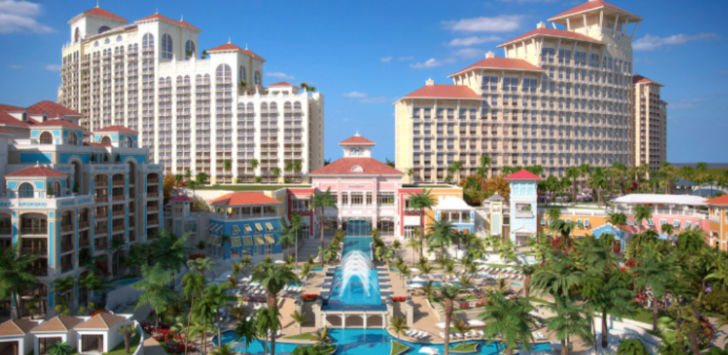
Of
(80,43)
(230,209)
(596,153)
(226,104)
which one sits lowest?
(230,209)

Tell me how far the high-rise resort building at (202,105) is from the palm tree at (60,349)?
7135 cm

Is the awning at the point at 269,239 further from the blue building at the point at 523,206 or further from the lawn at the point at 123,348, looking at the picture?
the blue building at the point at 523,206

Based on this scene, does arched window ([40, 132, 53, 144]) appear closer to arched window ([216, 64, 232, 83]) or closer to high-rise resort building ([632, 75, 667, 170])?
arched window ([216, 64, 232, 83])

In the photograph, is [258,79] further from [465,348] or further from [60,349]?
[465,348]

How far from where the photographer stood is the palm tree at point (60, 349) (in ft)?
107

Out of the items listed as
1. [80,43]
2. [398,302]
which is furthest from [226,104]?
[398,302]

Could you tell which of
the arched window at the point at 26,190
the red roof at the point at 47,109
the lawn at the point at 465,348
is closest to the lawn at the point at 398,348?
the lawn at the point at 465,348

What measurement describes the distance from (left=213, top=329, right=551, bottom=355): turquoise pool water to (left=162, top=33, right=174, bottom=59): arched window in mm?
83733

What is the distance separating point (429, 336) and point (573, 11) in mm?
85716

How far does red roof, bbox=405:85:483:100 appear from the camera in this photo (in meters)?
94.6

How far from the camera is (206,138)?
10744 centimetres

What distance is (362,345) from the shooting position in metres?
37.2

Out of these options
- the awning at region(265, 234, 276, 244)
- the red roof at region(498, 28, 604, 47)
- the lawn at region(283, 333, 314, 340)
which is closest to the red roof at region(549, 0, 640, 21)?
the red roof at region(498, 28, 604, 47)

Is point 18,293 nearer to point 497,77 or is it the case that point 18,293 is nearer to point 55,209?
point 55,209
